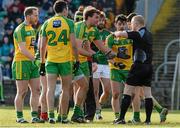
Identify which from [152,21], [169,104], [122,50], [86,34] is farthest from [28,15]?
[152,21]

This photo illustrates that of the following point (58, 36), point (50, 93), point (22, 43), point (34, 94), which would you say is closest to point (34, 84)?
point (34, 94)

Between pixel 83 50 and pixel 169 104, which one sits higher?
pixel 83 50

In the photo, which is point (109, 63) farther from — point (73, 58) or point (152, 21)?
point (152, 21)

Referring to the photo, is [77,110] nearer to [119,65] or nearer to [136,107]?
[136,107]

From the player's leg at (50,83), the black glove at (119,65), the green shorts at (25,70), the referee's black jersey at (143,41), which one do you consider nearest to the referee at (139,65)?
the referee's black jersey at (143,41)

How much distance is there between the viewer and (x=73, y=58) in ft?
61.3

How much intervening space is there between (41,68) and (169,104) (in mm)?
11651

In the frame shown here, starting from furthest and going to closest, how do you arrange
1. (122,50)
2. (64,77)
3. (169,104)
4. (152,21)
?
(152,21), (169,104), (122,50), (64,77)

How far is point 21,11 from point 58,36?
15.6m

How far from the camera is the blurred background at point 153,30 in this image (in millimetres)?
28969

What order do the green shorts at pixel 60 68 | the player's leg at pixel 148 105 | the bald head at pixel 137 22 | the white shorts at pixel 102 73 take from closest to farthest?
1. the green shorts at pixel 60 68
2. the bald head at pixel 137 22
3. the player's leg at pixel 148 105
4. the white shorts at pixel 102 73

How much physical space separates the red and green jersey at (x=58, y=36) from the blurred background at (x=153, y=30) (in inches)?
432

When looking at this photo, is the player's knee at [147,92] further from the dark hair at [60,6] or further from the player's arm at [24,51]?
the dark hair at [60,6]

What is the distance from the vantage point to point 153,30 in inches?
1287
